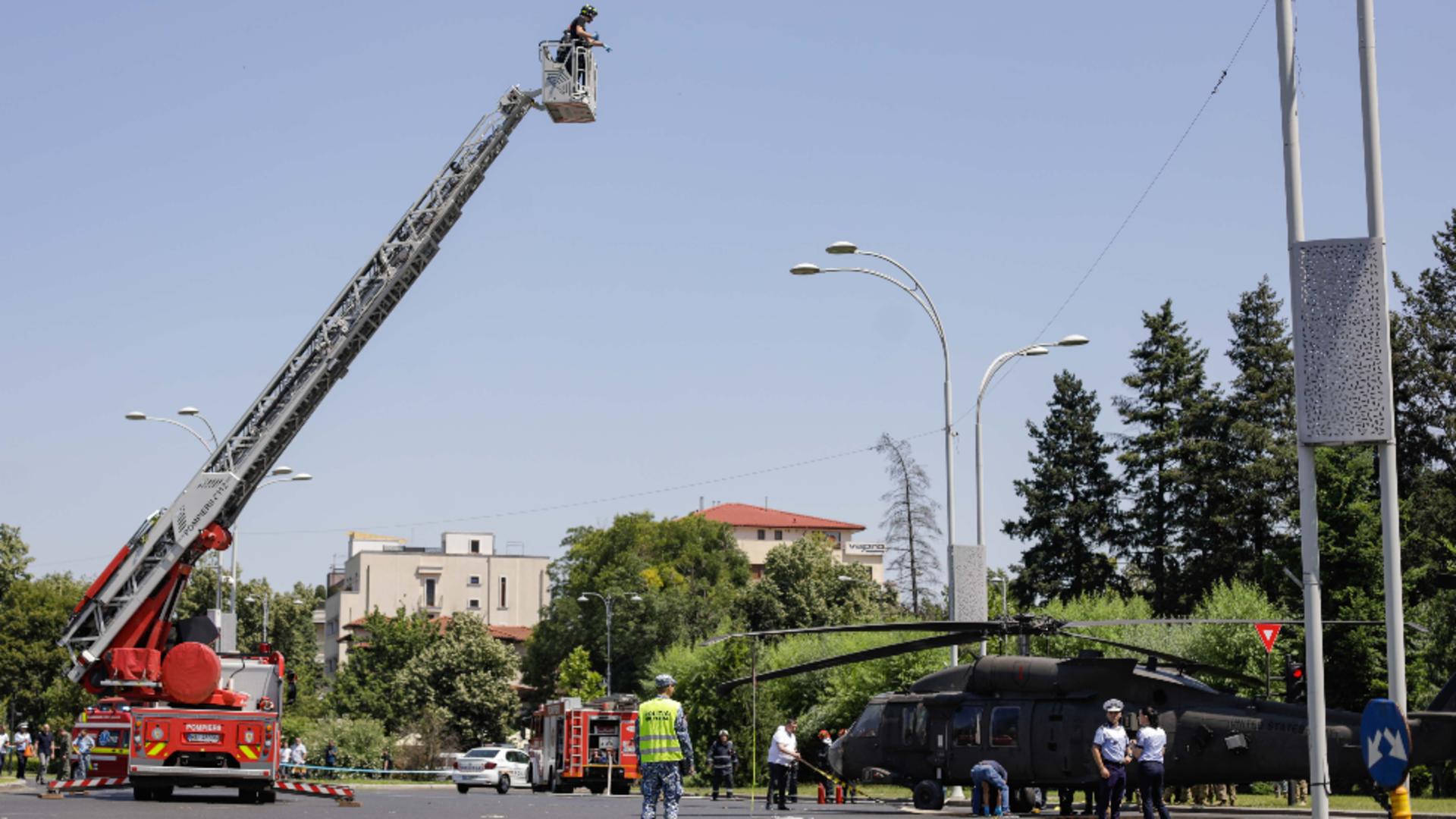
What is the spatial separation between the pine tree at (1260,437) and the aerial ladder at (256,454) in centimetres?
3991

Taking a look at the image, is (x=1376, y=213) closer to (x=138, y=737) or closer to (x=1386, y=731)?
(x=1386, y=731)

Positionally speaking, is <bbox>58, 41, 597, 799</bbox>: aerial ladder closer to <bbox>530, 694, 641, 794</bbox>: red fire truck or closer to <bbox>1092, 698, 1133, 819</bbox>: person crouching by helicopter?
<bbox>1092, 698, 1133, 819</bbox>: person crouching by helicopter

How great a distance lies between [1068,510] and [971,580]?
4491cm

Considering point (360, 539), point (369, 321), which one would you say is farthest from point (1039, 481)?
point (360, 539)

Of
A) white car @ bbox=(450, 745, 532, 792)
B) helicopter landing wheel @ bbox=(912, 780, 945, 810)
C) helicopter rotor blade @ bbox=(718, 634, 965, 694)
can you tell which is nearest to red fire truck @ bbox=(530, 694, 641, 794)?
white car @ bbox=(450, 745, 532, 792)

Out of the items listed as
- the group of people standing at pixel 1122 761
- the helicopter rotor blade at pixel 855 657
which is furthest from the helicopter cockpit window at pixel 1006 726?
the group of people standing at pixel 1122 761

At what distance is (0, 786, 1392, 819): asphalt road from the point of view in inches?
882

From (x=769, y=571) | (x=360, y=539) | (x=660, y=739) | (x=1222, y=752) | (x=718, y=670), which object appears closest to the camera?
(x=660, y=739)

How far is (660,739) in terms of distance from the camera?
1572 centimetres

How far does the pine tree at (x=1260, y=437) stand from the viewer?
206 feet

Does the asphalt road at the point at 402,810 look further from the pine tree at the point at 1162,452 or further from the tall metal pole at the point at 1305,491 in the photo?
the pine tree at the point at 1162,452

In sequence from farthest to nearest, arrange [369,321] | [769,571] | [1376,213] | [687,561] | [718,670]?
[687,561], [769,571], [718,670], [369,321], [1376,213]

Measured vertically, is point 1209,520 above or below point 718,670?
above

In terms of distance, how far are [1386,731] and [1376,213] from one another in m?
5.21
